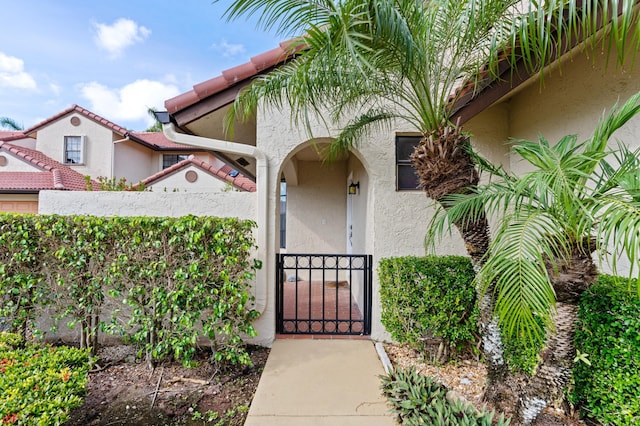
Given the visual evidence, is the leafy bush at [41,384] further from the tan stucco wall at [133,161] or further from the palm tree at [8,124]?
the palm tree at [8,124]

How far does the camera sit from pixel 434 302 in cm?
430

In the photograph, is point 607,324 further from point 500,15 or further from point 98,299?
point 98,299

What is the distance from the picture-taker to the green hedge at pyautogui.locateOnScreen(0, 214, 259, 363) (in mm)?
4340

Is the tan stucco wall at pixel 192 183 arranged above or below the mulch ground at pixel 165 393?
above

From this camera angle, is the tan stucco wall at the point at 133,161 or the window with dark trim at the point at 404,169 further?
the tan stucco wall at the point at 133,161

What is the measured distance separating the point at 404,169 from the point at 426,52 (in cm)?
234

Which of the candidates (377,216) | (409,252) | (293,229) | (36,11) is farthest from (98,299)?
(36,11)

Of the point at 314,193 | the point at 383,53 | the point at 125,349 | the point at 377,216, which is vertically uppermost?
the point at 383,53

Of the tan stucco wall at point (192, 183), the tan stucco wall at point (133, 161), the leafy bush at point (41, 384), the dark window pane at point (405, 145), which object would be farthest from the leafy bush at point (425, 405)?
the tan stucco wall at point (133, 161)

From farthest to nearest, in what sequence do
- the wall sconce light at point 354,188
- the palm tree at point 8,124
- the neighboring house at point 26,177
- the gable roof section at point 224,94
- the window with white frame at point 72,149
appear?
the palm tree at point 8,124 < the window with white frame at point 72,149 < the neighboring house at point 26,177 < the wall sconce light at point 354,188 < the gable roof section at point 224,94

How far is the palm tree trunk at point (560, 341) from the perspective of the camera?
2.70m

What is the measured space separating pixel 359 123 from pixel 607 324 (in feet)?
12.8

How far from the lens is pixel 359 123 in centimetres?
459

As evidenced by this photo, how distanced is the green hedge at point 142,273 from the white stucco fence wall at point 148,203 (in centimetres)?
60
